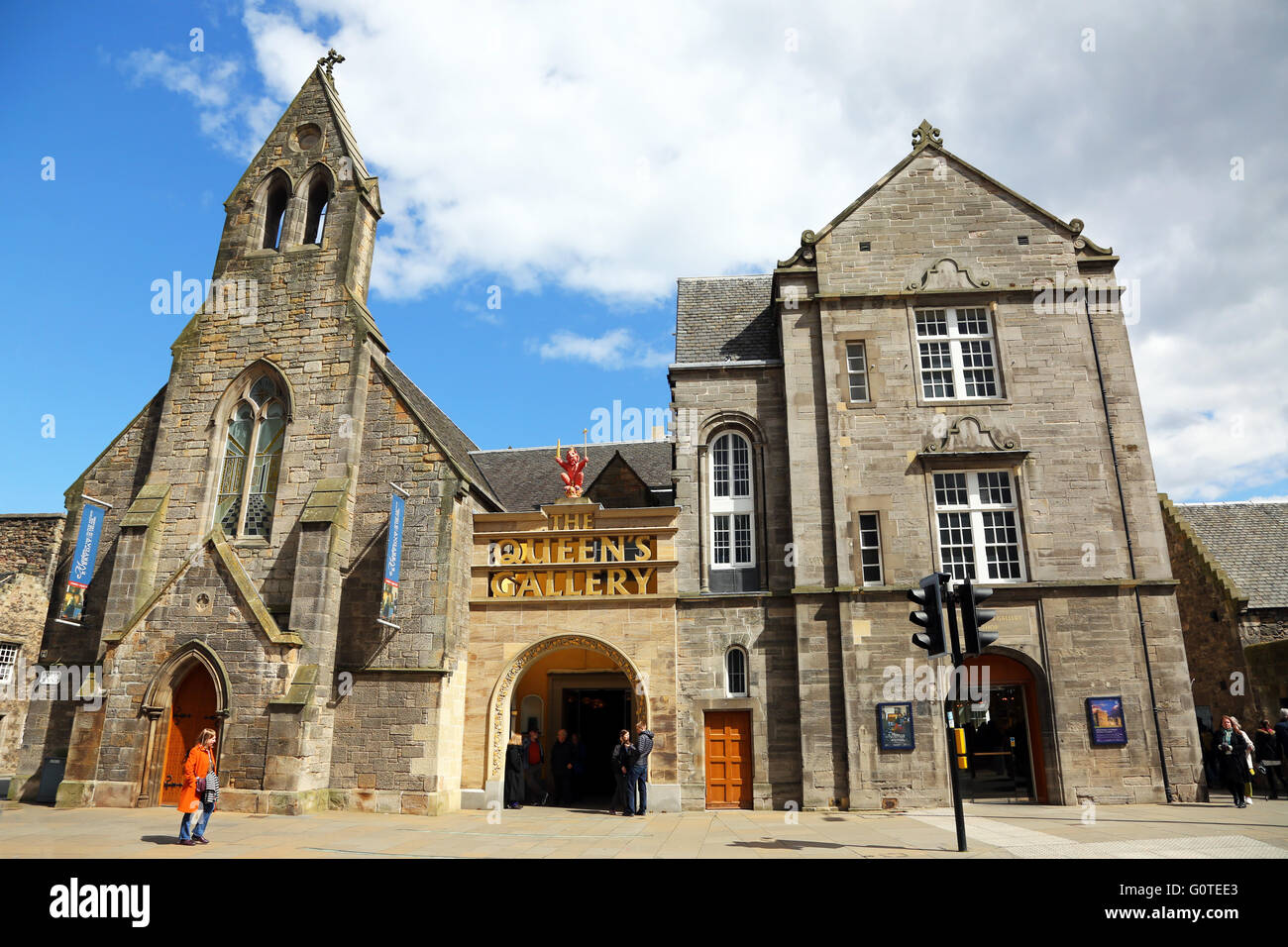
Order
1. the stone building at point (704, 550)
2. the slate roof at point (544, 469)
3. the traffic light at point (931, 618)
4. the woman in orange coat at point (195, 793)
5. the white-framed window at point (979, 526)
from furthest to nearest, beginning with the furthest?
the slate roof at point (544, 469) < the white-framed window at point (979, 526) < the stone building at point (704, 550) < the woman in orange coat at point (195, 793) < the traffic light at point (931, 618)

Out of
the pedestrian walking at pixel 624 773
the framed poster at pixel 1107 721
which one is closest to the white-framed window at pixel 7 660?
the pedestrian walking at pixel 624 773

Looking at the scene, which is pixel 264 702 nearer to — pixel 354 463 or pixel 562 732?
pixel 354 463

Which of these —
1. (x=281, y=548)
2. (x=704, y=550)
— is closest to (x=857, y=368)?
(x=704, y=550)

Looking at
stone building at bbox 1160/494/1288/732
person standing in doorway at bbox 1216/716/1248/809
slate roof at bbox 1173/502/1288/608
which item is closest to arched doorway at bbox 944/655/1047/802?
person standing in doorway at bbox 1216/716/1248/809

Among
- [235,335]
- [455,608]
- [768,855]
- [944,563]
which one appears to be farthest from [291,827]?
[944,563]

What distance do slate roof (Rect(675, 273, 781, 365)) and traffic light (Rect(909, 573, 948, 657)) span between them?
1065 centimetres

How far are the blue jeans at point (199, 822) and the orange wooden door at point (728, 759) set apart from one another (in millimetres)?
10123

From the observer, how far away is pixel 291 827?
44.6ft

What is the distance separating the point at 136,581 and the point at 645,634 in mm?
11692

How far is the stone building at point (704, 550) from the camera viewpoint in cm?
1662

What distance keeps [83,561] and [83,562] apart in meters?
0.03

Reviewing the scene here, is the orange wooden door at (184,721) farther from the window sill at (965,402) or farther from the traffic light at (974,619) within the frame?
the window sill at (965,402)

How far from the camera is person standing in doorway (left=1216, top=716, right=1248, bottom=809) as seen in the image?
1530cm

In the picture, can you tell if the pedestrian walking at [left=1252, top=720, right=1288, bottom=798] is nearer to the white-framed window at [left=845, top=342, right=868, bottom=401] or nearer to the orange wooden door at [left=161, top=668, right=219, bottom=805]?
the white-framed window at [left=845, top=342, right=868, bottom=401]
